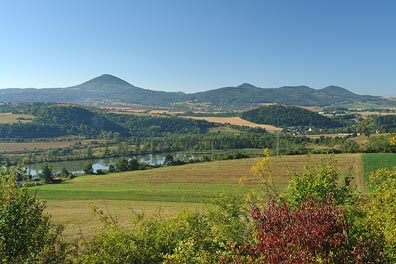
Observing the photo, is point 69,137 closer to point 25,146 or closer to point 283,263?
point 25,146

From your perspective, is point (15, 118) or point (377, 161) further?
point (15, 118)

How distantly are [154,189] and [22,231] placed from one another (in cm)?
4276

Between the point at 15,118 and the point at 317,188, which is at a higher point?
the point at 317,188

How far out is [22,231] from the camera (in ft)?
42.1

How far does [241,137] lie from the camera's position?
419 feet

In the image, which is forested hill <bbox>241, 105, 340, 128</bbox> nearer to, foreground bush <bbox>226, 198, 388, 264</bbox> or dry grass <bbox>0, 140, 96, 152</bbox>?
dry grass <bbox>0, 140, 96, 152</bbox>

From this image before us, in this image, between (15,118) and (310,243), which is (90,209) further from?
(15,118)

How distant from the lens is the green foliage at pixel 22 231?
39.9 feet

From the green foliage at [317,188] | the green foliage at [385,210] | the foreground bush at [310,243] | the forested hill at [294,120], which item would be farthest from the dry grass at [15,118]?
the foreground bush at [310,243]

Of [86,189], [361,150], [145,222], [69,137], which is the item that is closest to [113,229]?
[145,222]

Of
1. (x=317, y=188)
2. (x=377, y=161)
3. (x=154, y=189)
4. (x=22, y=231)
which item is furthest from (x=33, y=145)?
(x=317, y=188)

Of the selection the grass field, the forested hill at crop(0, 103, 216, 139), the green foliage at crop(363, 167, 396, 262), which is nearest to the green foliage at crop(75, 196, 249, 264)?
the green foliage at crop(363, 167, 396, 262)

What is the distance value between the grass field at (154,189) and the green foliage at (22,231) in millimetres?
18718

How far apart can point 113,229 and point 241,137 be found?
378ft
